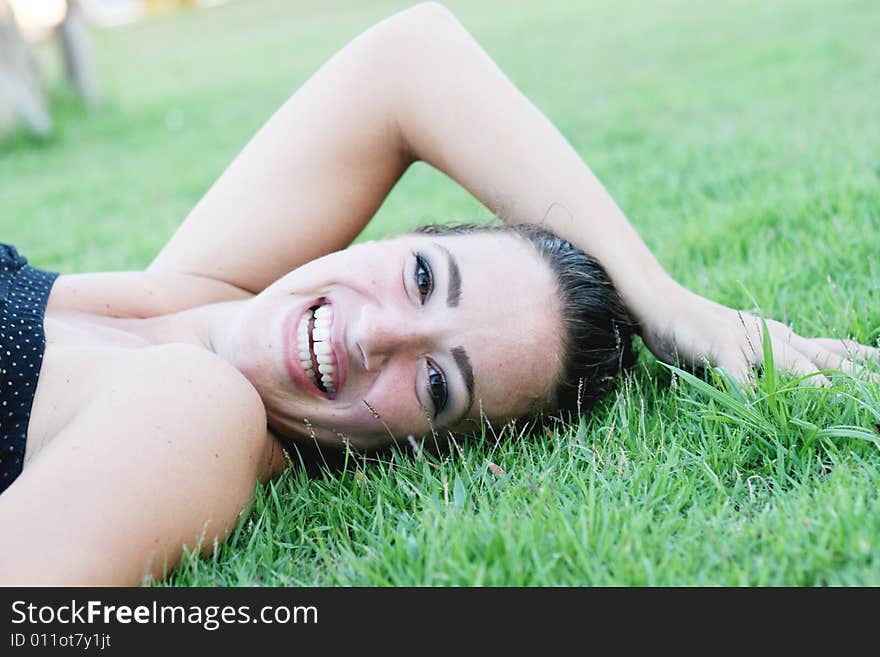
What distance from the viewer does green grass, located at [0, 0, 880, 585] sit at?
165 centimetres

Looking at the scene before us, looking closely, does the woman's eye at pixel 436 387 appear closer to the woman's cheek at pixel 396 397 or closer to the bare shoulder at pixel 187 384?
the woman's cheek at pixel 396 397

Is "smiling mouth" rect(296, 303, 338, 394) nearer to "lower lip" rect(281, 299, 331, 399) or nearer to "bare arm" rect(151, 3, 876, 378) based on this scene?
"lower lip" rect(281, 299, 331, 399)

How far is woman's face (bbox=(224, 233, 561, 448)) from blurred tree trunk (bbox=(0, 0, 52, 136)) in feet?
25.3

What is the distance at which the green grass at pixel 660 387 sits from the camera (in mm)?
1649

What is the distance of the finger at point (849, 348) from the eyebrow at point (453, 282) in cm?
98

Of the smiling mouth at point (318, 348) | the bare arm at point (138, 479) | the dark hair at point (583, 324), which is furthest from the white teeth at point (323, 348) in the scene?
the dark hair at point (583, 324)

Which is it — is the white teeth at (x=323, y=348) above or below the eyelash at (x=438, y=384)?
above

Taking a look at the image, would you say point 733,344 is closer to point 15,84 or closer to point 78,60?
point 15,84

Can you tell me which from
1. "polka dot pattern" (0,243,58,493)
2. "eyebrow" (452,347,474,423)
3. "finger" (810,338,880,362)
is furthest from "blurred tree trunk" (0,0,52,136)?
"finger" (810,338,880,362)

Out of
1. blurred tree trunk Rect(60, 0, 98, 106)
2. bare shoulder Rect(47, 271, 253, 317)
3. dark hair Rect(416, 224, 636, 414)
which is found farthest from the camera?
blurred tree trunk Rect(60, 0, 98, 106)

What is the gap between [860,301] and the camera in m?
2.72

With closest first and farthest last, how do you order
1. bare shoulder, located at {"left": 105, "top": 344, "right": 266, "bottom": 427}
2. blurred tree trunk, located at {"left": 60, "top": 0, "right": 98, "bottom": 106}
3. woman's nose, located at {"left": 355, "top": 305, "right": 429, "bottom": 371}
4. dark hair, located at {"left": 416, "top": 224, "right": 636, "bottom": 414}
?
bare shoulder, located at {"left": 105, "top": 344, "right": 266, "bottom": 427}
woman's nose, located at {"left": 355, "top": 305, "right": 429, "bottom": 371}
dark hair, located at {"left": 416, "top": 224, "right": 636, "bottom": 414}
blurred tree trunk, located at {"left": 60, "top": 0, "right": 98, "bottom": 106}

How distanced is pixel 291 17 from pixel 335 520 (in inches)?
927

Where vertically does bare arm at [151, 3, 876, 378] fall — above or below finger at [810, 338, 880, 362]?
above
